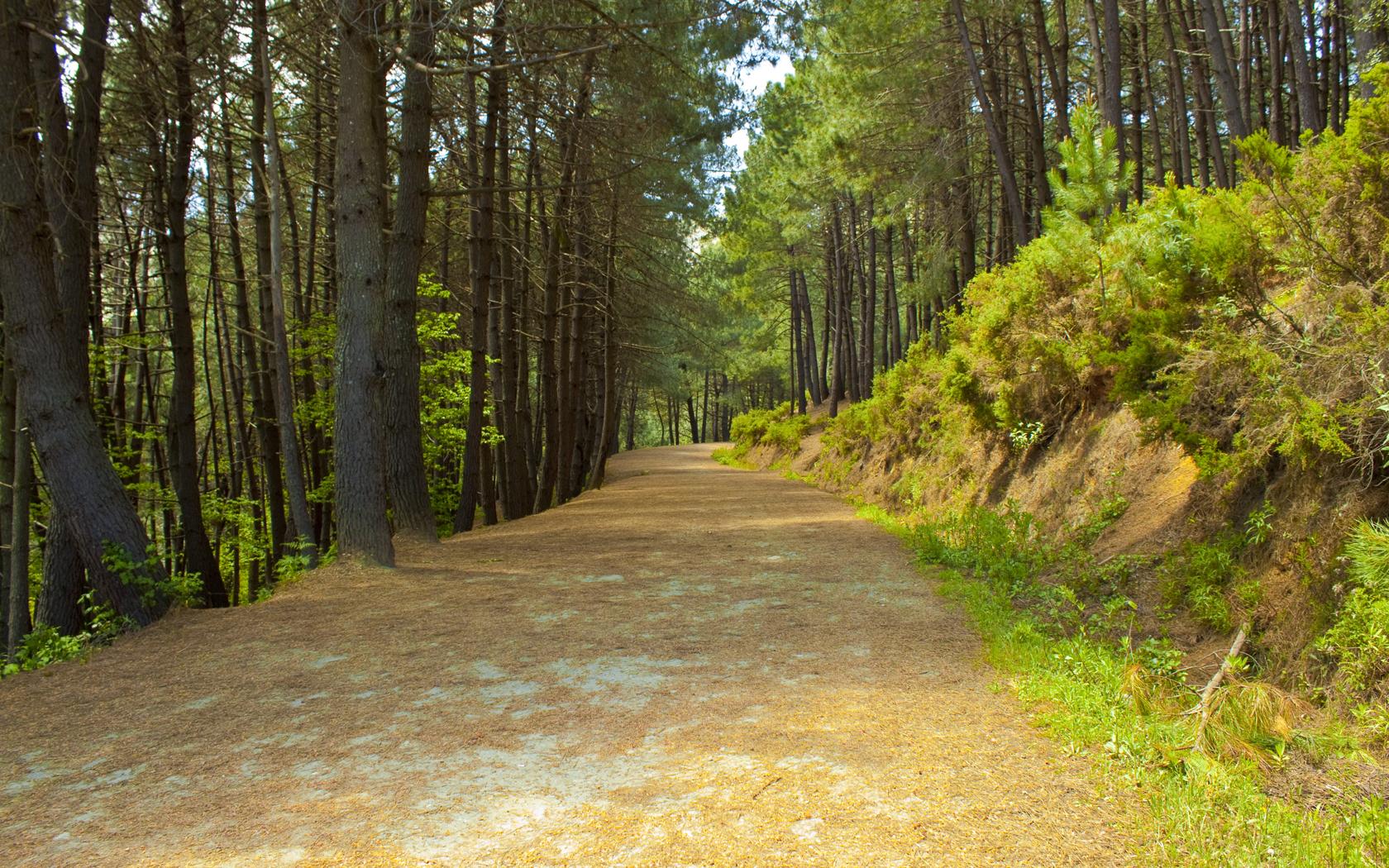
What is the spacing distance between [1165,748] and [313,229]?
15.8 metres

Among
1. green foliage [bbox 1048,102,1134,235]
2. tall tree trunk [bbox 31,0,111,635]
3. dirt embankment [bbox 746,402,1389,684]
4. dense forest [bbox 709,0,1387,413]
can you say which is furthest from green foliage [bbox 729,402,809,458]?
tall tree trunk [bbox 31,0,111,635]

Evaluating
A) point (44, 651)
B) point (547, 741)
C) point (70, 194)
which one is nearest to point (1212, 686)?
point (547, 741)

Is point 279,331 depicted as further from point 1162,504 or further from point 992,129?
point 992,129

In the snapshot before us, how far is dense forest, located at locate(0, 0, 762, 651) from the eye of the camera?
6305 millimetres

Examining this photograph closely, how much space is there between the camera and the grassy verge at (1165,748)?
2426mm

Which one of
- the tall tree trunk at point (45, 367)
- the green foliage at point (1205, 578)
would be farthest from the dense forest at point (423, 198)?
the green foliage at point (1205, 578)

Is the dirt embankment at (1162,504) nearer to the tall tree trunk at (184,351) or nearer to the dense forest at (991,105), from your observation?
the dense forest at (991,105)

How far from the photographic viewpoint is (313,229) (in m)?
15.0

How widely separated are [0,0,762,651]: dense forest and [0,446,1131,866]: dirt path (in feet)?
6.70

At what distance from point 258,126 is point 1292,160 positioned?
37.5ft

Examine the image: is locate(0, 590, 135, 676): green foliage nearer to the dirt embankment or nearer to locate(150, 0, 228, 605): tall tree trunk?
locate(150, 0, 228, 605): tall tree trunk

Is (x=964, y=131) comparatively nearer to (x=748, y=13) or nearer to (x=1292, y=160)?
(x=748, y=13)

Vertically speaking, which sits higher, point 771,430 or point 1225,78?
point 1225,78

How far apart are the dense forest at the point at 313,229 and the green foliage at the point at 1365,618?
5.70 meters
